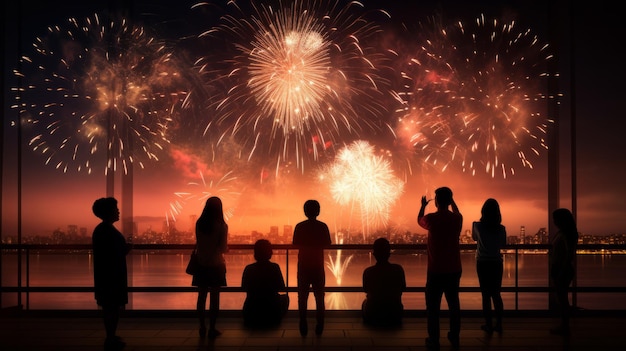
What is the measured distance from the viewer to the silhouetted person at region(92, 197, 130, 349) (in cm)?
557

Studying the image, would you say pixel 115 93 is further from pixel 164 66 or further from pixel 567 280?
pixel 567 280

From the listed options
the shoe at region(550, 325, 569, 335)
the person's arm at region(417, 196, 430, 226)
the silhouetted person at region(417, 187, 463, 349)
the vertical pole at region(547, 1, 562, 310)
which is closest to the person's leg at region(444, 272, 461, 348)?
the silhouetted person at region(417, 187, 463, 349)

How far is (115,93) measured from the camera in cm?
751

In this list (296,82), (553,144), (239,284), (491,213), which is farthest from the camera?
(239,284)

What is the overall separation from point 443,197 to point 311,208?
1403mm

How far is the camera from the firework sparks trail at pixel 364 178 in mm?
15704

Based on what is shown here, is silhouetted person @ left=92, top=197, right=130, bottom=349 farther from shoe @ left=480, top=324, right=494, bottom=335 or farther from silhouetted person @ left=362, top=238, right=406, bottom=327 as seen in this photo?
shoe @ left=480, top=324, right=494, bottom=335

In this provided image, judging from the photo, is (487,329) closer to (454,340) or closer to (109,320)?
(454,340)

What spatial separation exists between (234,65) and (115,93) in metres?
6.79

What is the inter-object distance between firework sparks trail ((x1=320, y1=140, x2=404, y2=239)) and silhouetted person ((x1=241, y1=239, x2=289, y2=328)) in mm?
8715

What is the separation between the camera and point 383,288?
652 centimetres

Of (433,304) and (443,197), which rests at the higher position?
(443,197)

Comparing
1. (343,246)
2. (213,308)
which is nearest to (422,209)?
(343,246)

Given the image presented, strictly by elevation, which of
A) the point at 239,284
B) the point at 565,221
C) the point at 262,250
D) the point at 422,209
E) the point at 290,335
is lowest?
the point at 239,284
